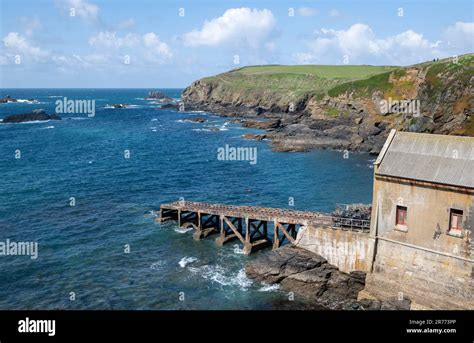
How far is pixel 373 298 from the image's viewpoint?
29.8m

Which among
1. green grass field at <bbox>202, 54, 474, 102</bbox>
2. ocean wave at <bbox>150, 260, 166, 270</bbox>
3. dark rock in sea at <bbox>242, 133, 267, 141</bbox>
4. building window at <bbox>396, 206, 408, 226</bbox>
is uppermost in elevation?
green grass field at <bbox>202, 54, 474, 102</bbox>

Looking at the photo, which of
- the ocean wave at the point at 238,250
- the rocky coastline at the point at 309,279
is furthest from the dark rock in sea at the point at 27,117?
the rocky coastline at the point at 309,279

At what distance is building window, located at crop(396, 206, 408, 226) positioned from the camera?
28.2 meters

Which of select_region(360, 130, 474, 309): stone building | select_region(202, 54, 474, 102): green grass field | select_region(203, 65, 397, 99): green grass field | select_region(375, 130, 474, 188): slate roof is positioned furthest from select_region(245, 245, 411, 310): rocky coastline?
select_region(203, 65, 397, 99): green grass field

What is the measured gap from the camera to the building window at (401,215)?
28.2 metres

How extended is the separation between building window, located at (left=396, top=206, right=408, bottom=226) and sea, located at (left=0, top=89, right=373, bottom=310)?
9.08 metres

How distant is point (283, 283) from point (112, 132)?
9651 cm

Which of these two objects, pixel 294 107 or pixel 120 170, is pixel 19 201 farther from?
pixel 294 107

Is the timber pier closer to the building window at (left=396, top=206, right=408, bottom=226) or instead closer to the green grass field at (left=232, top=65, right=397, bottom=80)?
the building window at (left=396, top=206, right=408, bottom=226)

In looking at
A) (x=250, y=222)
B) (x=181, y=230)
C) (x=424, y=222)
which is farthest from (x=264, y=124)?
(x=424, y=222)

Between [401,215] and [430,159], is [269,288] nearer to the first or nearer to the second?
Answer: [401,215]

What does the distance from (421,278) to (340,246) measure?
19.4 feet

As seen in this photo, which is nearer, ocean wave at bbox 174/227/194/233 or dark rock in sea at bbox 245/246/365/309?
dark rock in sea at bbox 245/246/365/309
